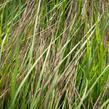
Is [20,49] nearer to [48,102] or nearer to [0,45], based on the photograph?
[0,45]

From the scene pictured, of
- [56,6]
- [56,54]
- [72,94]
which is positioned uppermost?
[56,6]

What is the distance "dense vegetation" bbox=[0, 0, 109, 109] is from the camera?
47.0 inches

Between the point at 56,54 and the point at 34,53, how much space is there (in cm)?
8

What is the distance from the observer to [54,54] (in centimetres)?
136

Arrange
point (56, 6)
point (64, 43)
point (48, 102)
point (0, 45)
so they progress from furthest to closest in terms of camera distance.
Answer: point (56, 6) → point (64, 43) → point (0, 45) → point (48, 102)

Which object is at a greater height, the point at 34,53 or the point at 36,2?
the point at 36,2

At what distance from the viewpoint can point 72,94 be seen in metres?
1.21

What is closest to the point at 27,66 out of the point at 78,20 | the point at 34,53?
the point at 34,53

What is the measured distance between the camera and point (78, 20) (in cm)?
150

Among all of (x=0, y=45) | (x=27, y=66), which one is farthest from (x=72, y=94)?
(x=0, y=45)

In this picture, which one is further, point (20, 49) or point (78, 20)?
point (78, 20)

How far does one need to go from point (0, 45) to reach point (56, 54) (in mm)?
207

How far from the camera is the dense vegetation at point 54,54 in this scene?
1.19m

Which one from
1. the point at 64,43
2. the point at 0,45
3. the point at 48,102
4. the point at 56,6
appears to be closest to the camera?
the point at 48,102
